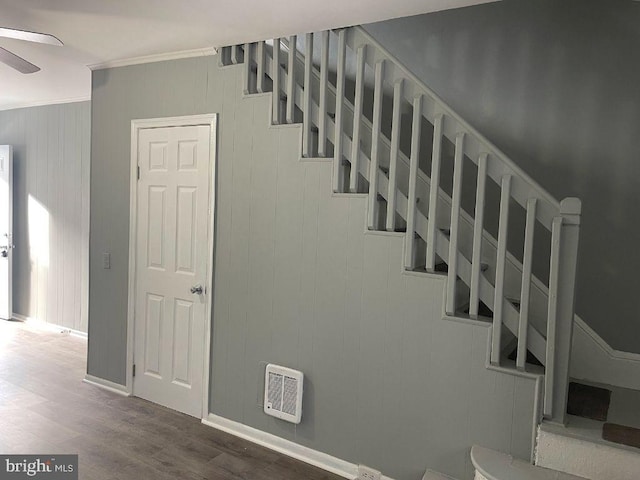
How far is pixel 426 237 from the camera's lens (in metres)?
2.57

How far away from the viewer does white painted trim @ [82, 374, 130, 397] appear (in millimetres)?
3861

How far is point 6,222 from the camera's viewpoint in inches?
224

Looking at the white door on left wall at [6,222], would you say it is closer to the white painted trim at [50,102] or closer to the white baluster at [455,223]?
the white painted trim at [50,102]

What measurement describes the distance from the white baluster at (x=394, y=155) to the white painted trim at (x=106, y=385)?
2.56m

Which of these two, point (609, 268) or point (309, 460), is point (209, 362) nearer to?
point (309, 460)

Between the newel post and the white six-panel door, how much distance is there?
2181 mm

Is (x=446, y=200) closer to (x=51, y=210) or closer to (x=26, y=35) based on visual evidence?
(x=26, y=35)

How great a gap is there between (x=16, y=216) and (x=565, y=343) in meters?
5.97

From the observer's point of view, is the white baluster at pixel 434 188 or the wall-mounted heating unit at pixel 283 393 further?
the wall-mounted heating unit at pixel 283 393

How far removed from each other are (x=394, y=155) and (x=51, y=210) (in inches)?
173

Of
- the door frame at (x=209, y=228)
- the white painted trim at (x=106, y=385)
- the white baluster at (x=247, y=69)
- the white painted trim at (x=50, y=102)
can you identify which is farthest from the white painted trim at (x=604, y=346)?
the white painted trim at (x=50, y=102)

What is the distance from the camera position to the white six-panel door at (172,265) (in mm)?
3455

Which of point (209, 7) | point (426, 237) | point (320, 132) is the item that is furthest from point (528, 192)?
point (209, 7)

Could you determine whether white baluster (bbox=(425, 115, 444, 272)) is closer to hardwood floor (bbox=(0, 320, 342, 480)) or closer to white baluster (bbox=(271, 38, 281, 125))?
white baluster (bbox=(271, 38, 281, 125))
